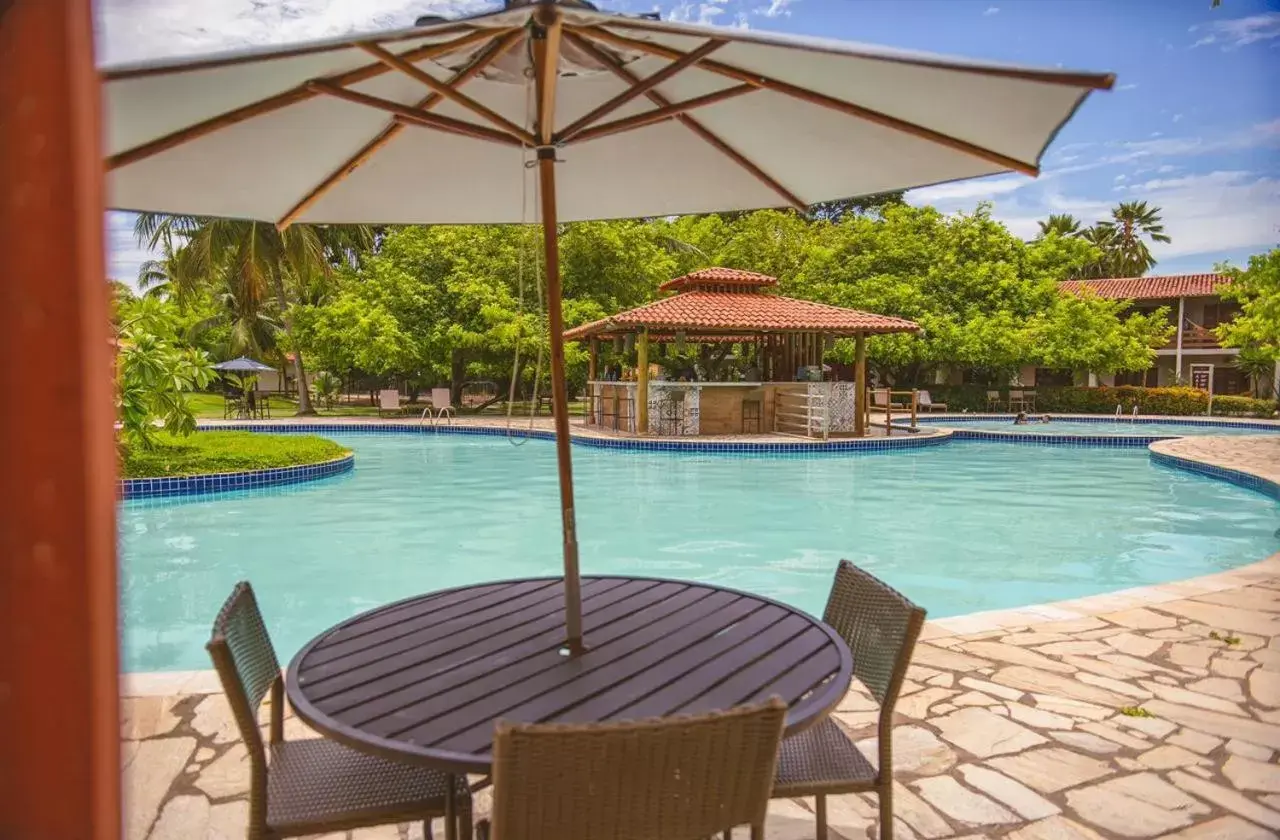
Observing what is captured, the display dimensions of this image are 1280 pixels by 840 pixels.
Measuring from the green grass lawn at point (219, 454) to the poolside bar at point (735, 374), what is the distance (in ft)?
20.8

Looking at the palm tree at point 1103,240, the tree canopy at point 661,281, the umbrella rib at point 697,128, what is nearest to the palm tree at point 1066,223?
the palm tree at point 1103,240

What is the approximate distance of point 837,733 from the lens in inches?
90.5

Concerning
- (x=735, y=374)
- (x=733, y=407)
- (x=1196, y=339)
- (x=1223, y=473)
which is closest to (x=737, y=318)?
(x=733, y=407)

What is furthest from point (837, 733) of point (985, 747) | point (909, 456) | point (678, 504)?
point (909, 456)

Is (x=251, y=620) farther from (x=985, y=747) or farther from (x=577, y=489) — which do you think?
(x=577, y=489)

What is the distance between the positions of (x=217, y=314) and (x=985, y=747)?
33834 millimetres

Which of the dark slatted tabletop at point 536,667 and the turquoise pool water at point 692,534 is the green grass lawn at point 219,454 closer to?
the turquoise pool water at point 692,534

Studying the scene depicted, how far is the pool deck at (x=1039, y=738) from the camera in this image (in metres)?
2.52

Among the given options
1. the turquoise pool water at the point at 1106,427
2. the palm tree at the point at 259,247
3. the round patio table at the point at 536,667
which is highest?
the palm tree at the point at 259,247

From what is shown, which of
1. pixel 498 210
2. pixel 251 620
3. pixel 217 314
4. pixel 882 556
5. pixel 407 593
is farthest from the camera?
pixel 217 314

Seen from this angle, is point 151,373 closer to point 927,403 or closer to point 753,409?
point 753,409

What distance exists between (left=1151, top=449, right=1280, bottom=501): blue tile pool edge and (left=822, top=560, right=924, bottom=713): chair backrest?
10550 millimetres

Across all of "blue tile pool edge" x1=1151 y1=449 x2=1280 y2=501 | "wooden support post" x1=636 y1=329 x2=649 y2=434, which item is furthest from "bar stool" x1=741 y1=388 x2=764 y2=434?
"blue tile pool edge" x1=1151 y1=449 x2=1280 y2=501

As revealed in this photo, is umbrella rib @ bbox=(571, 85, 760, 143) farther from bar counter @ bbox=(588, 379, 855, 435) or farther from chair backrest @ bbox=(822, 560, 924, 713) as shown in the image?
bar counter @ bbox=(588, 379, 855, 435)
